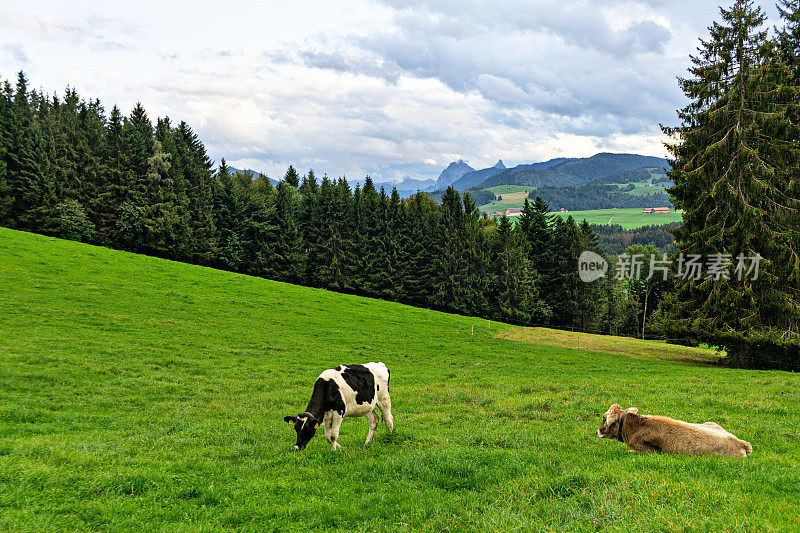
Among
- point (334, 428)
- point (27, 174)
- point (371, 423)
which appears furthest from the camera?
point (27, 174)

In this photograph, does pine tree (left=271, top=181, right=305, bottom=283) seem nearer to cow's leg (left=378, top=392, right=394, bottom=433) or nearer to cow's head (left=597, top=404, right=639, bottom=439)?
cow's leg (left=378, top=392, right=394, bottom=433)

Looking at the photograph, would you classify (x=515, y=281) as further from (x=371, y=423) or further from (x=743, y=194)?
(x=371, y=423)

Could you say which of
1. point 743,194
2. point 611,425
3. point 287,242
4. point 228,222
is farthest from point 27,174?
point 743,194

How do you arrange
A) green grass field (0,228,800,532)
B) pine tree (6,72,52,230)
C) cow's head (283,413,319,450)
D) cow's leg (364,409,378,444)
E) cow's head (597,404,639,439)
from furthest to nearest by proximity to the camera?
1. pine tree (6,72,52,230)
2. cow's leg (364,409,378,444)
3. cow's head (597,404,639,439)
4. cow's head (283,413,319,450)
5. green grass field (0,228,800,532)

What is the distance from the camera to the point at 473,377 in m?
23.9

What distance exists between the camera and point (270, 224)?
7812 cm

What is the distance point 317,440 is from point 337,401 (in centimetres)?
165

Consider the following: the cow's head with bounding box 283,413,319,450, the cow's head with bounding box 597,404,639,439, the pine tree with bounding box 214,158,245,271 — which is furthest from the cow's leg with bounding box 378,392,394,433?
the pine tree with bounding box 214,158,245,271

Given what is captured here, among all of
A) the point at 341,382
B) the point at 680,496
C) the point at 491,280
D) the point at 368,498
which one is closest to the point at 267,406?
the point at 341,382

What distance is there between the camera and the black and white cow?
996 centimetres

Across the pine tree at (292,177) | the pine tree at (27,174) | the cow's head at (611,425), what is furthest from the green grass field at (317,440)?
the pine tree at (292,177)

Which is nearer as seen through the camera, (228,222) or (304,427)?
(304,427)

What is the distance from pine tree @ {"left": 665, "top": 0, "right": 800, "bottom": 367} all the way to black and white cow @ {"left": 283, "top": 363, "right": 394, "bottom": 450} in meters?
32.3

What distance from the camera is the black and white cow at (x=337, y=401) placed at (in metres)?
9.96
